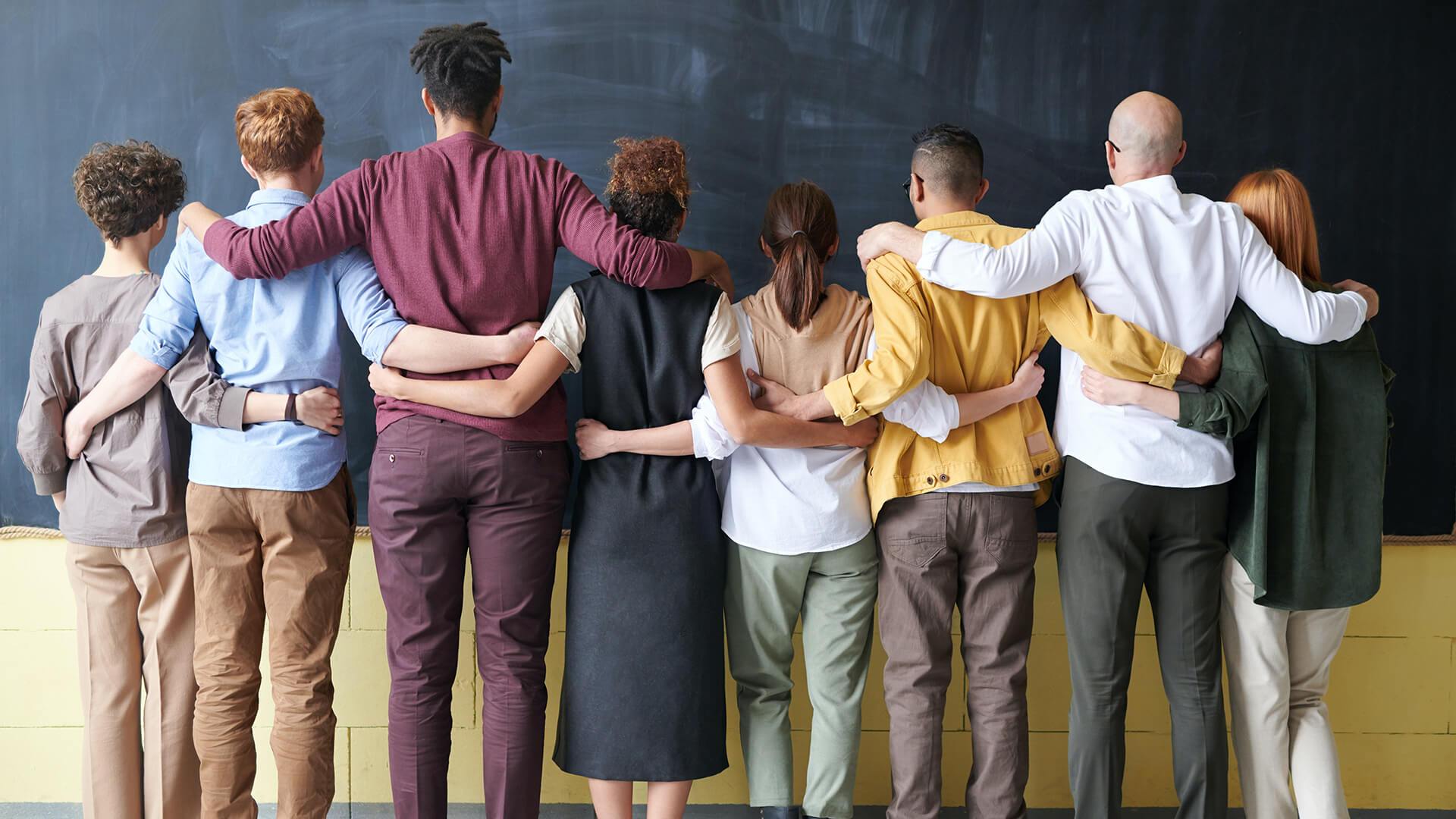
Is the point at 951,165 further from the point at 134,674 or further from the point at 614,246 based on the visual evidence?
the point at 134,674

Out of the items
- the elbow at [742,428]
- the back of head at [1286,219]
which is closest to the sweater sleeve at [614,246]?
the elbow at [742,428]

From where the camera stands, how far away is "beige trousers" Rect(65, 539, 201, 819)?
2.27 m

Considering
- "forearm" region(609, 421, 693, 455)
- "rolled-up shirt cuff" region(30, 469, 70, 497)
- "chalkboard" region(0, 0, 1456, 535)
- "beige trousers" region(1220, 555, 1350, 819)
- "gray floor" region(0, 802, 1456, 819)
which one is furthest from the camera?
"gray floor" region(0, 802, 1456, 819)

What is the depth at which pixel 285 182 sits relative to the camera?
2160 mm

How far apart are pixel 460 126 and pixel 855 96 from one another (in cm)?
111

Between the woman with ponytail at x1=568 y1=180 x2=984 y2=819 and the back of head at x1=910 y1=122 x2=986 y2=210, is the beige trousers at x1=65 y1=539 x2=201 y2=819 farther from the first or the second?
the back of head at x1=910 y1=122 x2=986 y2=210

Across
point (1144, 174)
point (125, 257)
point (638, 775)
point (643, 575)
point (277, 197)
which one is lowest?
point (638, 775)

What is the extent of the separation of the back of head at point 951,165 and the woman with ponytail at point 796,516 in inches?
9.0

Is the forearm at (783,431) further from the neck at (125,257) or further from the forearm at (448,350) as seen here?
the neck at (125,257)

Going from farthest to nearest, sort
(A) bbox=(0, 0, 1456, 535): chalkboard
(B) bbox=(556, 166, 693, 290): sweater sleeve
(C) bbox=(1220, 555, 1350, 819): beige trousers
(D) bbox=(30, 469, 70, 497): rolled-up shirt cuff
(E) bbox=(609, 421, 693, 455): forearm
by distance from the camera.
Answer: (A) bbox=(0, 0, 1456, 535): chalkboard → (D) bbox=(30, 469, 70, 497): rolled-up shirt cuff → (C) bbox=(1220, 555, 1350, 819): beige trousers → (E) bbox=(609, 421, 693, 455): forearm → (B) bbox=(556, 166, 693, 290): sweater sleeve

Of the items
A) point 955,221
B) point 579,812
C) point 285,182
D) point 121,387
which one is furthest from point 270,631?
point 955,221

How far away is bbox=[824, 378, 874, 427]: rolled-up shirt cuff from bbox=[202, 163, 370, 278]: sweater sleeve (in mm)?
1008

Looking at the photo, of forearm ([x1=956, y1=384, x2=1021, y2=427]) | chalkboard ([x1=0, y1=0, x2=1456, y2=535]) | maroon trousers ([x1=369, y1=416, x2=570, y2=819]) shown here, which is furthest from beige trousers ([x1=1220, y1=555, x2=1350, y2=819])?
maroon trousers ([x1=369, y1=416, x2=570, y2=819])

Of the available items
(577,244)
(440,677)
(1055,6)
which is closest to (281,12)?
(577,244)
